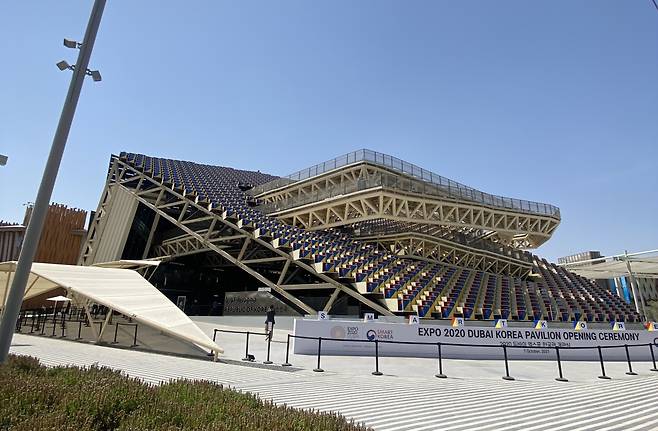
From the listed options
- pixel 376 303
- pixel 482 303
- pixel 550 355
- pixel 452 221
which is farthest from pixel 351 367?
pixel 452 221

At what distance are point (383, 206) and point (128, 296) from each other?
1777cm

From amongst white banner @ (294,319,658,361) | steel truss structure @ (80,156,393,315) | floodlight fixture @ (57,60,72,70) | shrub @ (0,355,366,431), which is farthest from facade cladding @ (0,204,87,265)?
shrub @ (0,355,366,431)

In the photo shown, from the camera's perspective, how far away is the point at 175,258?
124ft

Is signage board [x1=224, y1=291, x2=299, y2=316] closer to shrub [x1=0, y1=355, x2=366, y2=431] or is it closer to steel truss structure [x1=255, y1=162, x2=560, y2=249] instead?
steel truss structure [x1=255, y1=162, x2=560, y2=249]

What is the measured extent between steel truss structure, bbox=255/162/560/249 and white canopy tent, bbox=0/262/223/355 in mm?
15645

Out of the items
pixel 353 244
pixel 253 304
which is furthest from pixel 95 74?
pixel 353 244

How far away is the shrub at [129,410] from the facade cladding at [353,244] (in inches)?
Result: 594

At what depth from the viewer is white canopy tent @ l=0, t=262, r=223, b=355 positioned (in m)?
12.4

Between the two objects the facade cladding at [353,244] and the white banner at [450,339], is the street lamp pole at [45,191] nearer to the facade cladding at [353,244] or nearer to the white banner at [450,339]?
the white banner at [450,339]

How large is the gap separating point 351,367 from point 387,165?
22.7m

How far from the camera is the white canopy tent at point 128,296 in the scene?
12359 millimetres

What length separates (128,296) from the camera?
49.7ft

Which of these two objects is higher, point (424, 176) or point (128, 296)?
point (424, 176)

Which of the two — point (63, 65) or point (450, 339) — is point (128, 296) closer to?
point (63, 65)
